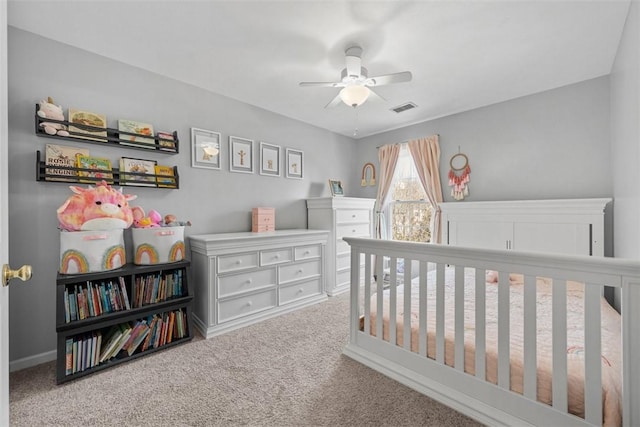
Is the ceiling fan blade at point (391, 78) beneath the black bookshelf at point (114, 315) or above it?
above

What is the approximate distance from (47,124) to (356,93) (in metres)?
2.30

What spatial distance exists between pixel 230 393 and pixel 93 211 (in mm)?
1567

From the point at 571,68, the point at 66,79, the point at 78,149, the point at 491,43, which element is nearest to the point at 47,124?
the point at 78,149

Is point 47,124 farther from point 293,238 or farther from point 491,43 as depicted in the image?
point 491,43

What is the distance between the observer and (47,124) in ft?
6.44

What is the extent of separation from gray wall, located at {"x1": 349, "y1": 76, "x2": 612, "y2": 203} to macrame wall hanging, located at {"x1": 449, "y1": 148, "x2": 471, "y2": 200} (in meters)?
0.06

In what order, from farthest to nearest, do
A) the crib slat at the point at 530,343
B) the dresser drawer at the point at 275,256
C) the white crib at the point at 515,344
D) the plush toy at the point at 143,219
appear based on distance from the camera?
the dresser drawer at the point at 275,256 < the plush toy at the point at 143,219 < the crib slat at the point at 530,343 < the white crib at the point at 515,344

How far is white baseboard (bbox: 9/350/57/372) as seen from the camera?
190 centimetres

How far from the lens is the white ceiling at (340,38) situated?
1755mm

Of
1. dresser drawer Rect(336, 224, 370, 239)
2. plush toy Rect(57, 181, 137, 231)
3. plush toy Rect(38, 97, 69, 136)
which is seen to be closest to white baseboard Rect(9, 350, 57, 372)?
plush toy Rect(57, 181, 137, 231)

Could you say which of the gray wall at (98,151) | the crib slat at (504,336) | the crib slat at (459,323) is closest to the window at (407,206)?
the gray wall at (98,151)

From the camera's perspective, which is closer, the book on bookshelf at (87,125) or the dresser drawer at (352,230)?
the book on bookshelf at (87,125)

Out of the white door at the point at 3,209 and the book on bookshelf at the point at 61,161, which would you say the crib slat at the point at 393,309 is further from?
the book on bookshelf at the point at 61,161

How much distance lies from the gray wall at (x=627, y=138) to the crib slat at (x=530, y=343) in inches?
42.0
